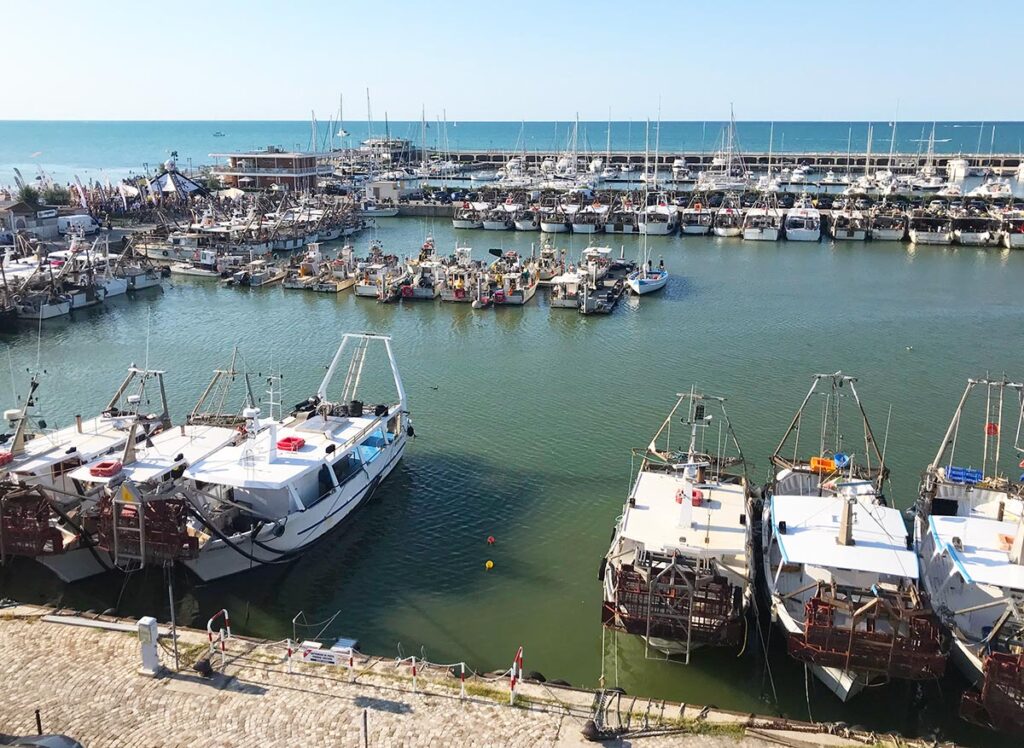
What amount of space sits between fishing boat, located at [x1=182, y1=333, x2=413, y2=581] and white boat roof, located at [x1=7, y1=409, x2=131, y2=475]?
293 cm

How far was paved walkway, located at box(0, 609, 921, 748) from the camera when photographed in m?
12.5

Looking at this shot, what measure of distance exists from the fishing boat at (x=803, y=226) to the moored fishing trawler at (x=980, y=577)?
50.4 metres

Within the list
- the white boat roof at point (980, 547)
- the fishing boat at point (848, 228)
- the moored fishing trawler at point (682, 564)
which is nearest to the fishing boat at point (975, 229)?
the fishing boat at point (848, 228)

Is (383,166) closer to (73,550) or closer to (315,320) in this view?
(315,320)

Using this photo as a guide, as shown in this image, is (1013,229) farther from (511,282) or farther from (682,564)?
(682,564)

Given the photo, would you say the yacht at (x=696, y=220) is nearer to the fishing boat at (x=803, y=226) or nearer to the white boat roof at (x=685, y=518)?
the fishing boat at (x=803, y=226)

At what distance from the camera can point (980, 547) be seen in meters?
16.3

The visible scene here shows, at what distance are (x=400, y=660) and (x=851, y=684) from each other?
7.97 m

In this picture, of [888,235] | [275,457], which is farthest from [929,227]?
[275,457]

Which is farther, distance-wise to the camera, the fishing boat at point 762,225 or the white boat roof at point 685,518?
the fishing boat at point 762,225

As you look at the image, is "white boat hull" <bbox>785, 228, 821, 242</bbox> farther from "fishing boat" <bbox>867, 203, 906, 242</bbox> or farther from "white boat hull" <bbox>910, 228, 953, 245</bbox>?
"white boat hull" <bbox>910, 228, 953, 245</bbox>

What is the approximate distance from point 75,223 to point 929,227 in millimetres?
69230

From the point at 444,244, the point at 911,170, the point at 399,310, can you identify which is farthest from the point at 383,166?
the point at 399,310

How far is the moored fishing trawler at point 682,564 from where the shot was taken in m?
15.4
